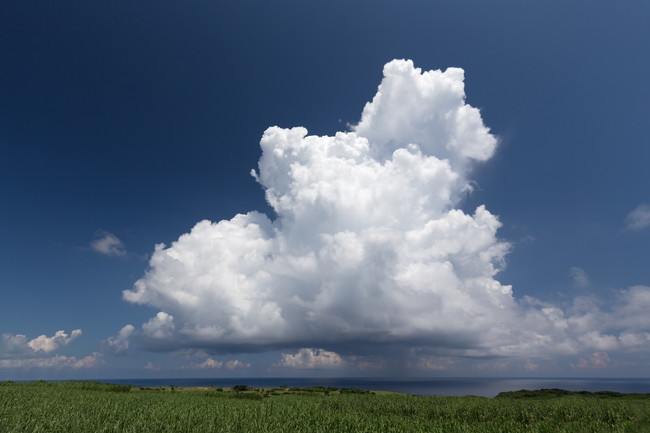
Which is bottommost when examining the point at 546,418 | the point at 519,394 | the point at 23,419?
the point at 519,394

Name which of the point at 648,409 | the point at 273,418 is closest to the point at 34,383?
the point at 273,418

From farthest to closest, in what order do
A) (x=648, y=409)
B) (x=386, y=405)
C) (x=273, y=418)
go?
1. (x=386, y=405)
2. (x=648, y=409)
3. (x=273, y=418)

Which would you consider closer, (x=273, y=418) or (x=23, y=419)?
(x=23, y=419)

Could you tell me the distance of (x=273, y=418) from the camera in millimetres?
35906

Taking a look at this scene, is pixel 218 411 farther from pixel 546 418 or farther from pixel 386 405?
pixel 546 418

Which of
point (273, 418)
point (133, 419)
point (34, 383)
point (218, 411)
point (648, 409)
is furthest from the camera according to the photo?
point (34, 383)

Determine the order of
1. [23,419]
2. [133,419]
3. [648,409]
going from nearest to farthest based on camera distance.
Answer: [23,419] → [133,419] → [648,409]

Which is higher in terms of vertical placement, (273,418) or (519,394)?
(273,418)

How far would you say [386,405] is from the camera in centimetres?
5391

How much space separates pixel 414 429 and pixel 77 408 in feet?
120

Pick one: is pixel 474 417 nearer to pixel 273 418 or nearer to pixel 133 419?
pixel 273 418

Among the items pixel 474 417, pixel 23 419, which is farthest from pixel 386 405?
pixel 23 419

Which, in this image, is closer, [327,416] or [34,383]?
[327,416]

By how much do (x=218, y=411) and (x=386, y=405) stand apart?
27.9 metres
